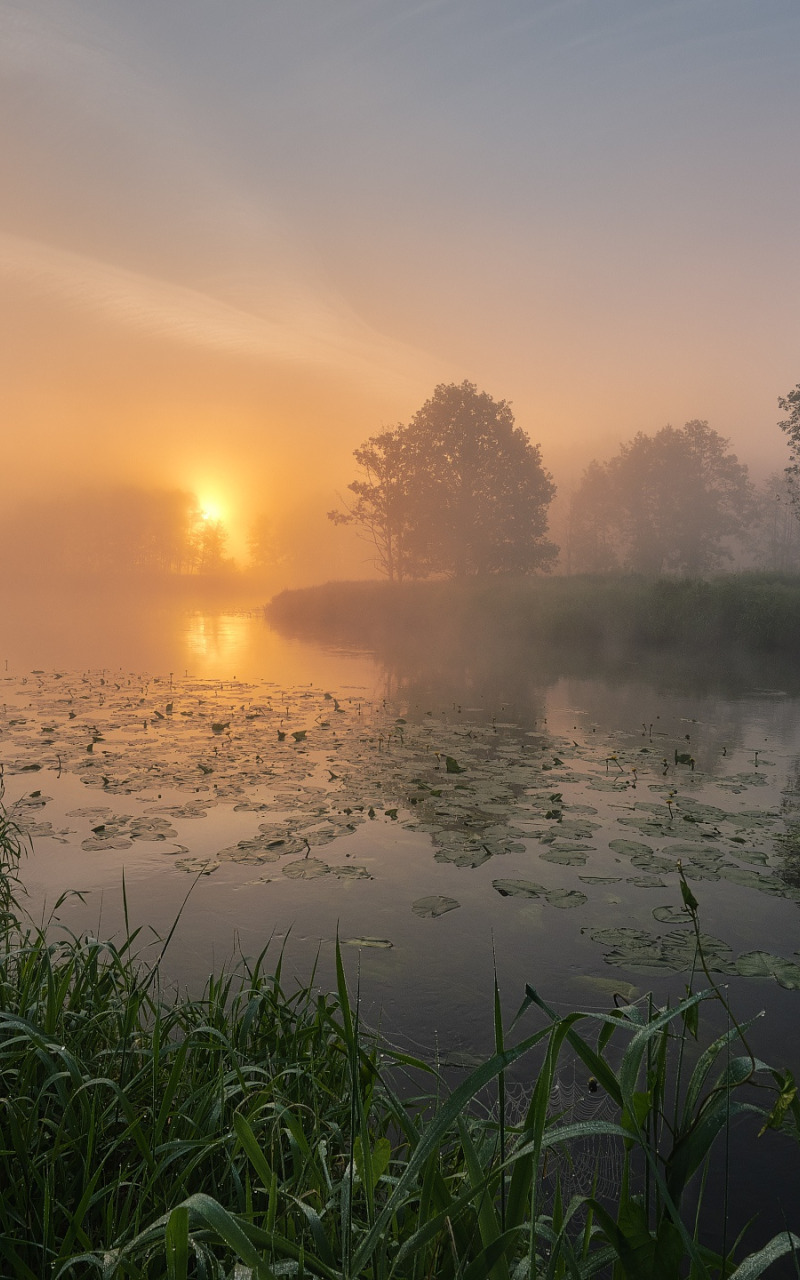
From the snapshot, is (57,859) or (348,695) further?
(348,695)

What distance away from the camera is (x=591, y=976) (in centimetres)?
477

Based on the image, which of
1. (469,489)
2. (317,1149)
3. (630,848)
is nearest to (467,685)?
(630,848)

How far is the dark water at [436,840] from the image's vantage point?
4836 millimetres

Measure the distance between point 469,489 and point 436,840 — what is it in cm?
3819

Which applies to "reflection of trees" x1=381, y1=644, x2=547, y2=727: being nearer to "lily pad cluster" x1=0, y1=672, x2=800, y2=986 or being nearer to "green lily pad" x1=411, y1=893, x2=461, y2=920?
"lily pad cluster" x1=0, y1=672, x2=800, y2=986

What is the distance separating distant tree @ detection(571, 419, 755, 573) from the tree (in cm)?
1542

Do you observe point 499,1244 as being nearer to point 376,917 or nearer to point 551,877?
point 376,917

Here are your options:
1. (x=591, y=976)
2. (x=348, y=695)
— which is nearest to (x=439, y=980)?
(x=591, y=976)

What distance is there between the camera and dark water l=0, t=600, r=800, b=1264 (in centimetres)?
484

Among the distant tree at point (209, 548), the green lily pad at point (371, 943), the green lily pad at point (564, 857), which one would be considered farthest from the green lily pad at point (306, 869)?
the distant tree at point (209, 548)

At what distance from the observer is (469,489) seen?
43.9 m

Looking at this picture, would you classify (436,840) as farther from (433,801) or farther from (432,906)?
(432,906)

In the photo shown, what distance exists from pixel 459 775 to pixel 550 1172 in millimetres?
6674

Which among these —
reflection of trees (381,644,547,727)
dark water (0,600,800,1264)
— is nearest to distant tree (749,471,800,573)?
reflection of trees (381,644,547,727)
